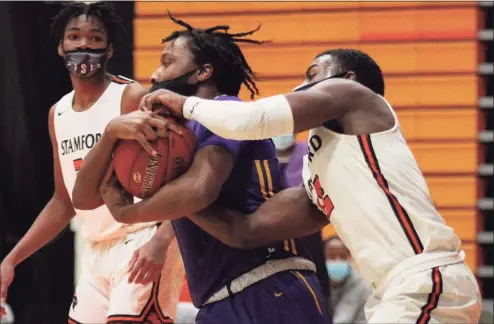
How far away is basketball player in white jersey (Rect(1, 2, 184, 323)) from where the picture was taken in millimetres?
4990

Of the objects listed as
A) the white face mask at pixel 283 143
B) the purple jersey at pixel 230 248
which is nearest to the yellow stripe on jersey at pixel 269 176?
the purple jersey at pixel 230 248

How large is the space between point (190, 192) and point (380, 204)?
0.69 meters

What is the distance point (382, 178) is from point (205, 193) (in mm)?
647

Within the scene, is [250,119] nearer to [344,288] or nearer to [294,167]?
[294,167]

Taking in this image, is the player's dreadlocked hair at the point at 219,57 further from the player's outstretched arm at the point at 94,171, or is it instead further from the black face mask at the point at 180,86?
the player's outstretched arm at the point at 94,171

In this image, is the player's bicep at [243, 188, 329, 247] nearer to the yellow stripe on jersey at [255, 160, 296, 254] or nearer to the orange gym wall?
the yellow stripe on jersey at [255, 160, 296, 254]

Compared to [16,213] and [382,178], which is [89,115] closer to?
[382,178]

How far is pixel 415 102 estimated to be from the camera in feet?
27.2

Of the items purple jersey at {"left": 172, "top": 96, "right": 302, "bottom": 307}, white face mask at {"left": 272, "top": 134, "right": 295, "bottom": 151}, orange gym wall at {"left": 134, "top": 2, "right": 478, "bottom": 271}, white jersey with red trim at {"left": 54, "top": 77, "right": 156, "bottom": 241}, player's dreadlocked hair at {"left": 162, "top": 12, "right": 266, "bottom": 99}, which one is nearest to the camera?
purple jersey at {"left": 172, "top": 96, "right": 302, "bottom": 307}

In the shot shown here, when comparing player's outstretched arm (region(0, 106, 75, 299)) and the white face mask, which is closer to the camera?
player's outstretched arm (region(0, 106, 75, 299))

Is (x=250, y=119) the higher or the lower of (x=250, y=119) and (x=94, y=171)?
the higher

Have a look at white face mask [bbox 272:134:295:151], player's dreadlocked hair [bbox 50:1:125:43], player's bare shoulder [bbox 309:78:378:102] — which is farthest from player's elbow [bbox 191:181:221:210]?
white face mask [bbox 272:134:295:151]

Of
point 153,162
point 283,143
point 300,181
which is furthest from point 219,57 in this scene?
point 283,143

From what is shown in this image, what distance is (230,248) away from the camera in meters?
3.97
